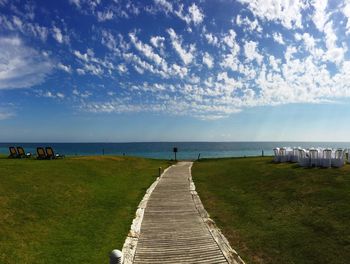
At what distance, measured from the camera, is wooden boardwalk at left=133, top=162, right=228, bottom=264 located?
12.3 m

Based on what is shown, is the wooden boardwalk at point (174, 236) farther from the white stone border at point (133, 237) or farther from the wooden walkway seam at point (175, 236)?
the white stone border at point (133, 237)

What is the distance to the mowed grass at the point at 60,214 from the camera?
40.1ft

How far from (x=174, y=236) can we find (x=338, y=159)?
20034 mm

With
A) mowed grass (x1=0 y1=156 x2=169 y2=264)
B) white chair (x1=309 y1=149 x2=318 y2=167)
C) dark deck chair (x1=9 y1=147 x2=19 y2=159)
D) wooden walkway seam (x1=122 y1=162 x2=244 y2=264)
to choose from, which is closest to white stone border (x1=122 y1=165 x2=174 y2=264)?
wooden walkway seam (x1=122 y1=162 x2=244 y2=264)

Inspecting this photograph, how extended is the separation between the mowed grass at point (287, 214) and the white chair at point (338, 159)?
1280mm

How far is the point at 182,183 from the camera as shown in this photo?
30422 mm

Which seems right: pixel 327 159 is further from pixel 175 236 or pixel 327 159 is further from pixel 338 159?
pixel 175 236

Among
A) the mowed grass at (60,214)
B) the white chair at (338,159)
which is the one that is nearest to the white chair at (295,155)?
the white chair at (338,159)

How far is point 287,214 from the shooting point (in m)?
17.9

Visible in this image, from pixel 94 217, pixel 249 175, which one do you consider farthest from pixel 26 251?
pixel 249 175

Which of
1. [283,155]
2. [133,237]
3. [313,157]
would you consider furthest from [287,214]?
[283,155]

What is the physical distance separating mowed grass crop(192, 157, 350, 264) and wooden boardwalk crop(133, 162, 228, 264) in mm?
1204

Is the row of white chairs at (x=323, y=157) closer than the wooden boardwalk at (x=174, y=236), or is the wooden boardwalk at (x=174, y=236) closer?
the wooden boardwalk at (x=174, y=236)

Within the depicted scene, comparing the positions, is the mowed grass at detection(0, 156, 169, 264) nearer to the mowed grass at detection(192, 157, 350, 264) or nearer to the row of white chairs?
the mowed grass at detection(192, 157, 350, 264)
